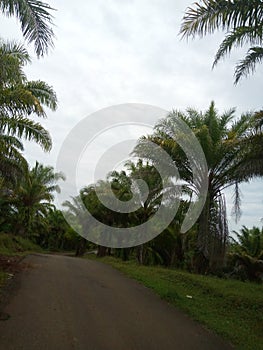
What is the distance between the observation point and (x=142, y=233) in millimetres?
Result: 21531

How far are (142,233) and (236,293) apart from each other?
1239cm

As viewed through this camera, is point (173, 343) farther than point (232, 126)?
No

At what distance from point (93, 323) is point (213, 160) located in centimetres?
1017

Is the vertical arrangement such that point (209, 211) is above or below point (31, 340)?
above

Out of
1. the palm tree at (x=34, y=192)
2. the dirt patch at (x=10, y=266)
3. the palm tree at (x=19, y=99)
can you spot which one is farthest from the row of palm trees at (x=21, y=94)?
the palm tree at (x=34, y=192)

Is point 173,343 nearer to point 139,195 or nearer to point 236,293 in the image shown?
point 236,293

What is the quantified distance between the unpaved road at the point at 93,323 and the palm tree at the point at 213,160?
6.37 metres

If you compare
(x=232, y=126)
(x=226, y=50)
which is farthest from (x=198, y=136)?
(x=226, y=50)

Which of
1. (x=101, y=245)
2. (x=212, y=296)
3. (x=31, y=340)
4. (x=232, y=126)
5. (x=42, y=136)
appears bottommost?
(x=31, y=340)

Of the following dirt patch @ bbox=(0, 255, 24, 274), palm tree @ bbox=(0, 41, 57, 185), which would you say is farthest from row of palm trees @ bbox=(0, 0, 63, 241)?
dirt patch @ bbox=(0, 255, 24, 274)

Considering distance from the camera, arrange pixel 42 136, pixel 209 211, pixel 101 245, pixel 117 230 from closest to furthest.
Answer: pixel 42 136 < pixel 209 211 < pixel 117 230 < pixel 101 245

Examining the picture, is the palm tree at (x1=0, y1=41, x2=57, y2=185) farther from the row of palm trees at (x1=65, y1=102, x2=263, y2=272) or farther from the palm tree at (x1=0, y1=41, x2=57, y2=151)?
the row of palm trees at (x1=65, y1=102, x2=263, y2=272)

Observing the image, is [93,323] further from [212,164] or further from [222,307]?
[212,164]

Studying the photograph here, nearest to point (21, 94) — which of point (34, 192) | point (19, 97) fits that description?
point (19, 97)
